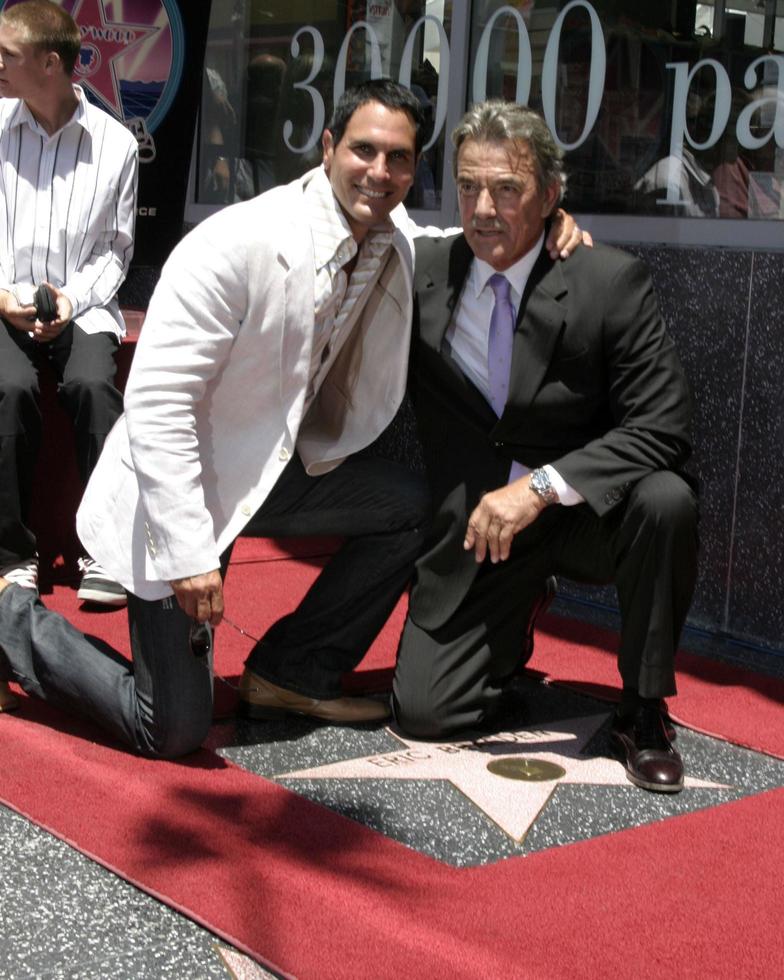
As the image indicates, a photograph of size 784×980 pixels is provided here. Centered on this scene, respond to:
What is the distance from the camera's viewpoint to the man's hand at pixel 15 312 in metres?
4.88

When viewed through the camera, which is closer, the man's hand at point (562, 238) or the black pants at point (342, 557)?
the man's hand at point (562, 238)

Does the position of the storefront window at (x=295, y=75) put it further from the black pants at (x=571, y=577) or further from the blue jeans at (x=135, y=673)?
the blue jeans at (x=135, y=673)

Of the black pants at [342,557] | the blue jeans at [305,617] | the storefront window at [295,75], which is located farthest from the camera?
the storefront window at [295,75]

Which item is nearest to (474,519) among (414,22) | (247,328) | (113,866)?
(247,328)

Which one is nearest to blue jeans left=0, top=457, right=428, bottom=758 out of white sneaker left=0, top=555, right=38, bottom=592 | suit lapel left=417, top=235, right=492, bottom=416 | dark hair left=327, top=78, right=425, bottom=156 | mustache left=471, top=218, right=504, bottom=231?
suit lapel left=417, top=235, right=492, bottom=416

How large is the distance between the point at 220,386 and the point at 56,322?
5.10 ft

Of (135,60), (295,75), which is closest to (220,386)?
(135,60)

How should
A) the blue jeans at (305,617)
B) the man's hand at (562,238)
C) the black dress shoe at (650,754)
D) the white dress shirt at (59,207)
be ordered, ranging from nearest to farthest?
the black dress shoe at (650,754)
the blue jeans at (305,617)
the man's hand at (562,238)
the white dress shirt at (59,207)

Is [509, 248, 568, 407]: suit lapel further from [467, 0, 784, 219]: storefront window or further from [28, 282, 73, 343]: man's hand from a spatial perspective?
[28, 282, 73, 343]: man's hand

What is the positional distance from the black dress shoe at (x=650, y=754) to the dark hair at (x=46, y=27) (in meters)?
2.78

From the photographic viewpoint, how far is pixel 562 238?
3.81 m

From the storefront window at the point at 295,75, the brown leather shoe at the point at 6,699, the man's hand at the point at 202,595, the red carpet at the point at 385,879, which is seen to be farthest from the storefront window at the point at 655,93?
the brown leather shoe at the point at 6,699

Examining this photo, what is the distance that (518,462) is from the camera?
12.7 feet

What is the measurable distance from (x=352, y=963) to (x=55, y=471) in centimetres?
313
